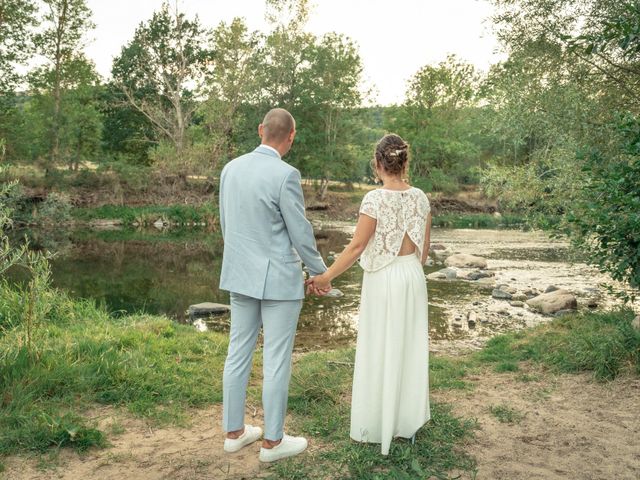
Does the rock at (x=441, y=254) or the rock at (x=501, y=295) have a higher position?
the rock at (x=441, y=254)

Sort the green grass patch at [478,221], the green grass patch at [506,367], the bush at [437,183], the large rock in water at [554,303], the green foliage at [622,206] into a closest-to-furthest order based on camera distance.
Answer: the green foliage at [622,206], the green grass patch at [506,367], the large rock in water at [554,303], the green grass patch at [478,221], the bush at [437,183]

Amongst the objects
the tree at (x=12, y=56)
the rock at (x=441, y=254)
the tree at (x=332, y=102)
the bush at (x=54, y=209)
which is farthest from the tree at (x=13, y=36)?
the rock at (x=441, y=254)

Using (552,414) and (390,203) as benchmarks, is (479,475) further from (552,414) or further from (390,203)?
(390,203)

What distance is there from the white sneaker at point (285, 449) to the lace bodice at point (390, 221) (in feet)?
4.56

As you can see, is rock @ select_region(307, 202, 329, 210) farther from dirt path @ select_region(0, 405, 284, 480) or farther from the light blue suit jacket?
the light blue suit jacket

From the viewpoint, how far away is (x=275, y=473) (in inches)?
145

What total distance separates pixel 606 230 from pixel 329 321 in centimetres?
603

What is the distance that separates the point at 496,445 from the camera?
4.23 metres

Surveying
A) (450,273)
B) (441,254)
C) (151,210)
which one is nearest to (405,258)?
(450,273)

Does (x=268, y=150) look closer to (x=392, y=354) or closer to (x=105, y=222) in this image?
(x=392, y=354)

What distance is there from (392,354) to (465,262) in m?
14.4

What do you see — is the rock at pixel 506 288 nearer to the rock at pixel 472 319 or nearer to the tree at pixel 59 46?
the rock at pixel 472 319

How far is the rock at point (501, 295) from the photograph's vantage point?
13.1 metres

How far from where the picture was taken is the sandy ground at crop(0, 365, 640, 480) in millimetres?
3750
